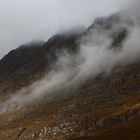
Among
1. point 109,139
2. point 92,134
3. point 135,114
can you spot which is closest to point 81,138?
point 92,134

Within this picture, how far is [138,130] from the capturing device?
167 m

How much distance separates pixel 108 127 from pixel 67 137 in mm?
20853

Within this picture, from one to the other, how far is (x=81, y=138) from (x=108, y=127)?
16.8m

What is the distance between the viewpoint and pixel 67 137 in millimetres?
193250

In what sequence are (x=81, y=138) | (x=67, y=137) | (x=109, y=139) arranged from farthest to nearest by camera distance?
(x=67, y=137) < (x=81, y=138) < (x=109, y=139)

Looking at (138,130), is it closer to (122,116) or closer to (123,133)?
(123,133)

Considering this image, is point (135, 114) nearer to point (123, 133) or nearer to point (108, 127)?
point (108, 127)

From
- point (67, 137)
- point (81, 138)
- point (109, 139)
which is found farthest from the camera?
point (67, 137)

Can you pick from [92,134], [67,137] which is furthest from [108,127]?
[67,137]

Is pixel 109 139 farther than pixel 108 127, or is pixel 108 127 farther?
pixel 108 127

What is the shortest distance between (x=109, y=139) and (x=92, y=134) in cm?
2412

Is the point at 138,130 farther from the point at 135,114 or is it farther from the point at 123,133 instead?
the point at 135,114

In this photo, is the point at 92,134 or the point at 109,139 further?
the point at 92,134

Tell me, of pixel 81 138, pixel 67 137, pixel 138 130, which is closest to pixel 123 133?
pixel 138 130
